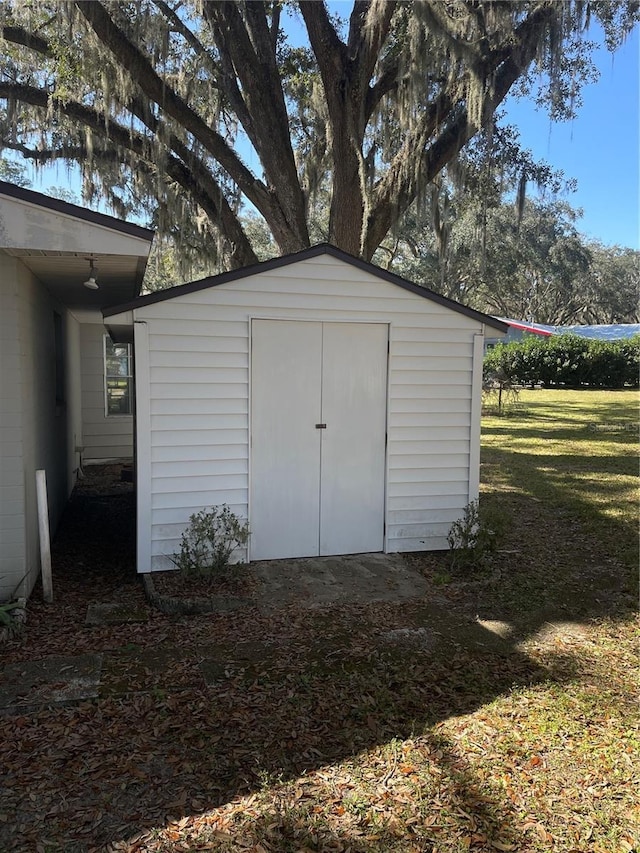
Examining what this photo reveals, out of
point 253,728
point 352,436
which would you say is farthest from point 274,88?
point 253,728

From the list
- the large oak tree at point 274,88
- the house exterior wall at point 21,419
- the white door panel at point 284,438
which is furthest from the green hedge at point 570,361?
the house exterior wall at point 21,419

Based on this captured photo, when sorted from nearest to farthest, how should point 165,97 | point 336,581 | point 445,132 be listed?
point 336,581
point 165,97
point 445,132

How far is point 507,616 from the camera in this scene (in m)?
4.59

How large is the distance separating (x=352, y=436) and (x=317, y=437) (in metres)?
0.33

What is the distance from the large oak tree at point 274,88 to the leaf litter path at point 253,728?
20.8ft

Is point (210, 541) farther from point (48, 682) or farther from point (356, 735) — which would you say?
point (356, 735)

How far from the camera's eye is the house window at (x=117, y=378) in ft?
36.4

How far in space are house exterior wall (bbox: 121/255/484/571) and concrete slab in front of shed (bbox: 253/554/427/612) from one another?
392 mm

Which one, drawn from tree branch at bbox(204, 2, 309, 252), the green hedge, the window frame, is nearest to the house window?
the window frame

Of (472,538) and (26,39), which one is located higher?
(26,39)

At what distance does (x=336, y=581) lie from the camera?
16.9ft

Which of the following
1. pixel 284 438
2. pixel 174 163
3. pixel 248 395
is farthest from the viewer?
pixel 174 163

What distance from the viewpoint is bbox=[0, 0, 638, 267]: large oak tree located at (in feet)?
26.3

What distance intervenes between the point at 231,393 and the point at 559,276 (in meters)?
29.6
